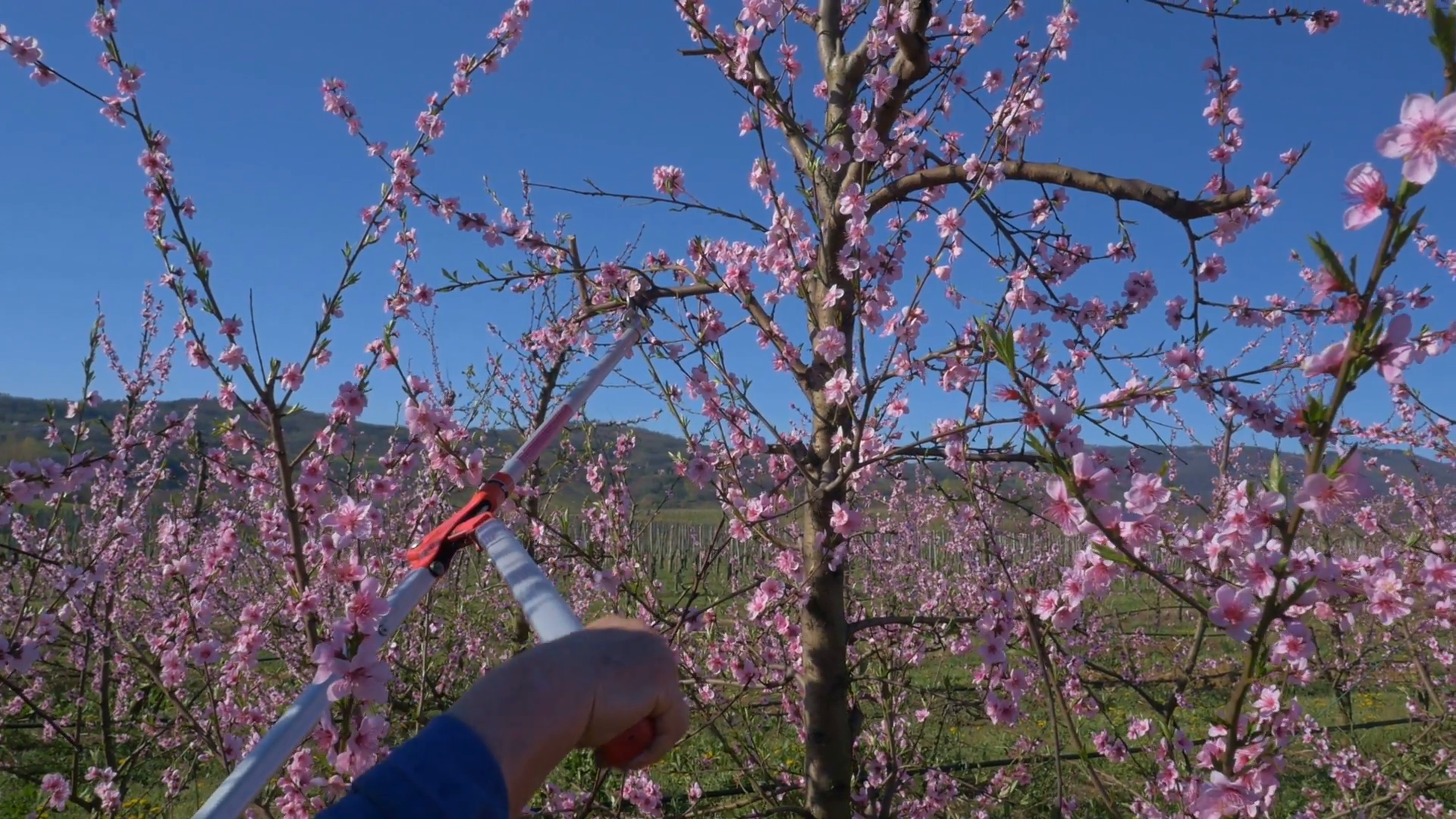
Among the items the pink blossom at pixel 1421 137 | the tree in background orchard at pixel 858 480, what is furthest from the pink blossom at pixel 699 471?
the pink blossom at pixel 1421 137

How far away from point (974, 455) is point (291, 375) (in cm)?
233

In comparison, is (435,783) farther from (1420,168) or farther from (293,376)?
(293,376)

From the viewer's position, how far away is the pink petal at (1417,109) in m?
1.17

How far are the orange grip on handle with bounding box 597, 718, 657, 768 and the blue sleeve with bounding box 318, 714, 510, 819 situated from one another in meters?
0.19

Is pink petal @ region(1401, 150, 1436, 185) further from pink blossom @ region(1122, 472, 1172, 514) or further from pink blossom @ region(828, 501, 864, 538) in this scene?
pink blossom @ region(828, 501, 864, 538)

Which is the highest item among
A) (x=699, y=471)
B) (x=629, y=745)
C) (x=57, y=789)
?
(x=57, y=789)

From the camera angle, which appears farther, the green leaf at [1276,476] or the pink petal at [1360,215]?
the green leaf at [1276,476]

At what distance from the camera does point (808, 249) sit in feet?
10.1

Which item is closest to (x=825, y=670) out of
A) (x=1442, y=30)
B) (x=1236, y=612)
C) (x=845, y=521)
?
(x=845, y=521)

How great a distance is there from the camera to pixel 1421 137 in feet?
3.90

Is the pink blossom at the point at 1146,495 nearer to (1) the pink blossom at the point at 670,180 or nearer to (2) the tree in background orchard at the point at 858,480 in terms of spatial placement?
(2) the tree in background orchard at the point at 858,480

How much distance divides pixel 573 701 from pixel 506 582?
12.4 inches

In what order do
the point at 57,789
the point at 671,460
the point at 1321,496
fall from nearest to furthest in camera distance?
the point at 1321,496 < the point at 671,460 < the point at 57,789

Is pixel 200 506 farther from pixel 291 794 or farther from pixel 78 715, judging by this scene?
pixel 291 794
